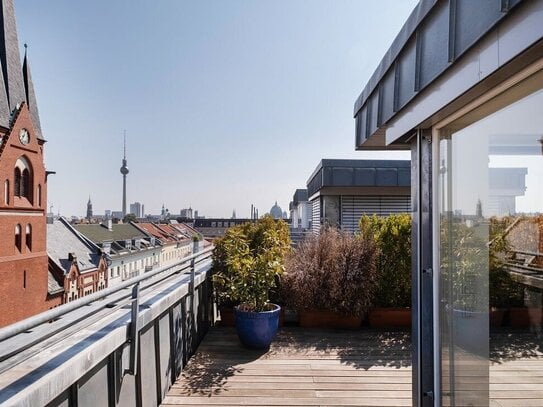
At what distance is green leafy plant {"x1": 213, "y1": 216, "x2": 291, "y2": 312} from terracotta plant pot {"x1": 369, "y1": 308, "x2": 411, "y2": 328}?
52.7 inches

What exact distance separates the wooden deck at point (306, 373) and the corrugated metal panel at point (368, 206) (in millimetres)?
3813

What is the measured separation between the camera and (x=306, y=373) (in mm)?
3283

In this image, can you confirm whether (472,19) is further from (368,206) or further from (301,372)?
(368,206)

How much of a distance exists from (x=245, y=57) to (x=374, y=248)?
597 centimetres

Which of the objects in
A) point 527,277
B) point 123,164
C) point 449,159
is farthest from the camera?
point 123,164

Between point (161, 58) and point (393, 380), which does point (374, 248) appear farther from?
point (161, 58)

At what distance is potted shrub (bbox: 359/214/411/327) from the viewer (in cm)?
463

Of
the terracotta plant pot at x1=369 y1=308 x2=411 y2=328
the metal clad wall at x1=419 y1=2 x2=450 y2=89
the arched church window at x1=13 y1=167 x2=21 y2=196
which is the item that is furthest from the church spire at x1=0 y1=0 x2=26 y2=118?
the metal clad wall at x1=419 y1=2 x2=450 y2=89

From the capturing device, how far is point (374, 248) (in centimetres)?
464

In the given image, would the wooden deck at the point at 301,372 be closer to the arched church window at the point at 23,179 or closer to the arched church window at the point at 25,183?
the arched church window at the point at 23,179

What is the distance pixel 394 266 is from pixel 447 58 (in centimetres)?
365

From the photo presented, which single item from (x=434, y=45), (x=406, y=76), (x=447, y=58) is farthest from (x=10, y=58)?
(x=447, y=58)

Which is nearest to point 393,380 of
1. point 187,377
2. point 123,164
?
point 187,377

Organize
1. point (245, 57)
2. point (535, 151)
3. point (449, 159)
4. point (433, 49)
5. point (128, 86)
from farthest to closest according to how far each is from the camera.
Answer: point (128, 86)
point (245, 57)
point (449, 159)
point (433, 49)
point (535, 151)
